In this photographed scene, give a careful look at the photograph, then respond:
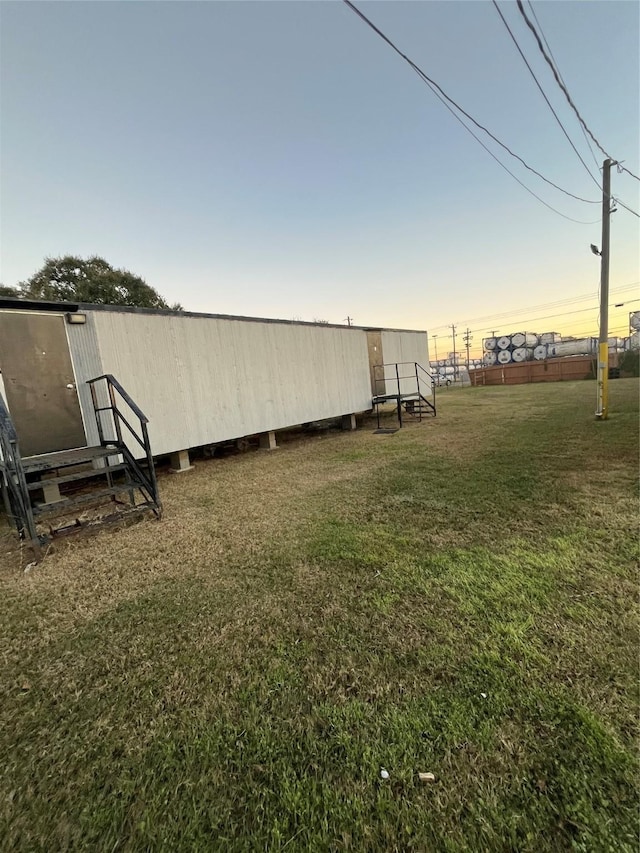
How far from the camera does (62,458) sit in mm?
3910

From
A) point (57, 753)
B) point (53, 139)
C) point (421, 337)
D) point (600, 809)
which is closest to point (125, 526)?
point (57, 753)

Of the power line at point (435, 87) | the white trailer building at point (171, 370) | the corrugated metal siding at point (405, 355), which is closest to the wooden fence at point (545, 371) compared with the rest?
the corrugated metal siding at point (405, 355)

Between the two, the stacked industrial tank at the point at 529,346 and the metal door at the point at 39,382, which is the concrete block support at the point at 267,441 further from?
the stacked industrial tank at the point at 529,346

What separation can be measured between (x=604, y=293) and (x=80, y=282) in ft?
73.3

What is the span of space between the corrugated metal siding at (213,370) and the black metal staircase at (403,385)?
7.21 feet

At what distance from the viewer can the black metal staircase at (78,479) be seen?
3.02m

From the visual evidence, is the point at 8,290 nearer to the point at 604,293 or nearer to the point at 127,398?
the point at 127,398

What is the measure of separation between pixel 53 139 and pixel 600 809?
11148 millimetres

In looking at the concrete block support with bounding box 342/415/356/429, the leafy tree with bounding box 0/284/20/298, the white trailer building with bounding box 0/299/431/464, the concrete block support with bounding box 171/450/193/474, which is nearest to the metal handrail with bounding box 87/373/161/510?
the white trailer building with bounding box 0/299/431/464

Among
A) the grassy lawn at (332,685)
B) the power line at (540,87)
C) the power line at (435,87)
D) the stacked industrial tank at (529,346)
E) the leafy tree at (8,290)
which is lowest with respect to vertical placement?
the grassy lawn at (332,685)

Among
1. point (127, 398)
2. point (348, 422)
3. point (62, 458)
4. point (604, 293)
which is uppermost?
point (604, 293)

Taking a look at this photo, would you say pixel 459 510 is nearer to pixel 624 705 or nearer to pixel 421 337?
pixel 624 705

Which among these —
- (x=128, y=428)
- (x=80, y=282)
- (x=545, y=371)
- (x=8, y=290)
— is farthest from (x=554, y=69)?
(x=545, y=371)

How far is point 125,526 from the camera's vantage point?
12.2ft
